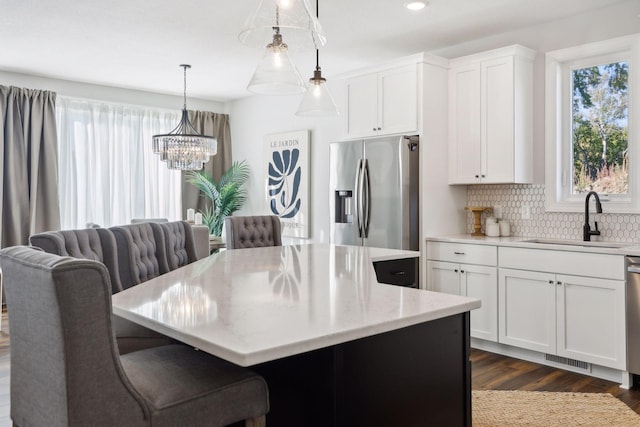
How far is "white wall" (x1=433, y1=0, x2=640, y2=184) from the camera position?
12.4 ft

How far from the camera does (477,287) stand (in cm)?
411

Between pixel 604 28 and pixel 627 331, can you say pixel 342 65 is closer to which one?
pixel 604 28

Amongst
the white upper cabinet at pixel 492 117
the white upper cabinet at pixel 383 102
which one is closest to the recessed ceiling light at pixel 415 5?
the white upper cabinet at pixel 383 102

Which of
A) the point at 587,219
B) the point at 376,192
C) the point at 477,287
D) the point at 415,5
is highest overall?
the point at 415,5

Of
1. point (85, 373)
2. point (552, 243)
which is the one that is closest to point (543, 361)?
point (552, 243)

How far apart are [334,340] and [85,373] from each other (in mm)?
612

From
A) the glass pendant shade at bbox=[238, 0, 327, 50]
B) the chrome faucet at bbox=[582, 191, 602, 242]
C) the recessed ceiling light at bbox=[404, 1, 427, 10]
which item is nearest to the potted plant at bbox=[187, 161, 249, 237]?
the recessed ceiling light at bbox=[404, 1, 427, 10]

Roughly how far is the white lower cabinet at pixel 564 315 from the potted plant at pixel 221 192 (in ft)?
13.3

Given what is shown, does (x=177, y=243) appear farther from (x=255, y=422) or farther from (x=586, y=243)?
(x=586, y=243)

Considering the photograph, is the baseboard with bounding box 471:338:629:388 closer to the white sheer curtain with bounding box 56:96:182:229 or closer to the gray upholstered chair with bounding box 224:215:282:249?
the gray upholstered chair with bounding box 224:215:282:249

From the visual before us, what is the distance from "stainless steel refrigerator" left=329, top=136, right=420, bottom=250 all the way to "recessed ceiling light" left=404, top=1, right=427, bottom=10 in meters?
0.99

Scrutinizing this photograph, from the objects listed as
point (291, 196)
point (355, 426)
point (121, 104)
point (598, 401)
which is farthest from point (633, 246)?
point (121, 104)

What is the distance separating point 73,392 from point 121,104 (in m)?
5.87

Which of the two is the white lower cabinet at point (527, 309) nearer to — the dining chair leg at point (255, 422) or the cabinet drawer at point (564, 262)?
the cabinet drawer at point (564, 262)
